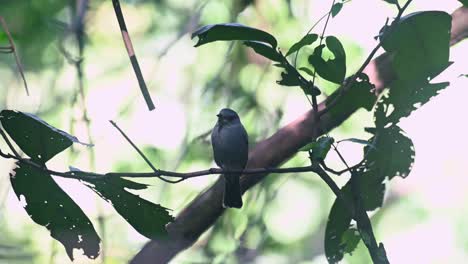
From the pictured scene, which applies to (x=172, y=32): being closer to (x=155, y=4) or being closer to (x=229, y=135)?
(x=155, y=4)

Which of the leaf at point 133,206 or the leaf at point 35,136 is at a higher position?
the leaf at point 35,136

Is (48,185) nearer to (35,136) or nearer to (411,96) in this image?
(35,136)

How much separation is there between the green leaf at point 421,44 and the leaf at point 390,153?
112 mm

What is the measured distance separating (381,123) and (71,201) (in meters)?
0.60

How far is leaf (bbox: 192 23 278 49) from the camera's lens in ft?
3.64

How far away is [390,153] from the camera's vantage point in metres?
1.37

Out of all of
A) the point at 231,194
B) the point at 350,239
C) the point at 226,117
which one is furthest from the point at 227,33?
the point at 226,117

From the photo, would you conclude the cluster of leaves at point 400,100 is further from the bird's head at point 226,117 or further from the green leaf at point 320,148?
the bird's head at point 226,117

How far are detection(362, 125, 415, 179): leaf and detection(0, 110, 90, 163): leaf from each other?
555mm

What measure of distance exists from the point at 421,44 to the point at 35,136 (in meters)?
0.70

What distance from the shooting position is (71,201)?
3.54ft

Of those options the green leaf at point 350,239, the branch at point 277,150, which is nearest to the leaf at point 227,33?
the green leaf at point 350,239

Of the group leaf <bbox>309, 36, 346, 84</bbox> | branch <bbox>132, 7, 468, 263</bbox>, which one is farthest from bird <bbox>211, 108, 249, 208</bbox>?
leaf <bbox>309, 36, 346, 84</bbox>

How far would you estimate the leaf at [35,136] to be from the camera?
105cm
